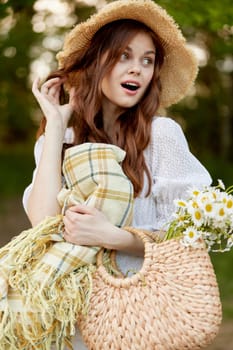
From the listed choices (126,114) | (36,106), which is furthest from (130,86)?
(36,106)

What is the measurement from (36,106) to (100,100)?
31.8 feet

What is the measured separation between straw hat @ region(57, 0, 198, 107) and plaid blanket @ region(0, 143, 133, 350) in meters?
0.57

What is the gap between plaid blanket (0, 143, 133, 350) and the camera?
87.7 inches

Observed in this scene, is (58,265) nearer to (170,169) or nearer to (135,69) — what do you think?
(170,169)

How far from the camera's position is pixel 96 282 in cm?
227

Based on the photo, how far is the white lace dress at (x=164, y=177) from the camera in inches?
101

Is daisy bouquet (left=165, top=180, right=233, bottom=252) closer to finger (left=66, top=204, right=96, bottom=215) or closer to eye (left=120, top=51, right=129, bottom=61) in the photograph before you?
finger (left=66, top=204, right=96, bottom=215)

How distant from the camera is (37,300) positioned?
2.22 m

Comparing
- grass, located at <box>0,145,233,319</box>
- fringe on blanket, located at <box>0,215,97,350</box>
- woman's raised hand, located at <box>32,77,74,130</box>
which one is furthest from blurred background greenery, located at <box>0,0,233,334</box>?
fringe on blanket, located at <box>0,215,97,350</box>

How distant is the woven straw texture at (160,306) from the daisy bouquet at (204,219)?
0.16 ft

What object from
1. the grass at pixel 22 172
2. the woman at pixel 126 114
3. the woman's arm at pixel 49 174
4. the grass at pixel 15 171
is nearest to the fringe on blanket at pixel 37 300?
the woman at pixel 126 114

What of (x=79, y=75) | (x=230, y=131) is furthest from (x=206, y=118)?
(x=79, y=75)

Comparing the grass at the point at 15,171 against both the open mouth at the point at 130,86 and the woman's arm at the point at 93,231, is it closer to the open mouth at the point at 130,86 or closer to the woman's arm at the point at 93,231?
the open mouth at the point at 130,86

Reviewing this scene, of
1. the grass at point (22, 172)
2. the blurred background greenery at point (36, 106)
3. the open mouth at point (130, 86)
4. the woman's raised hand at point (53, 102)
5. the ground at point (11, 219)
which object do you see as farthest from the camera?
Result: the ground at point (11, 219)
